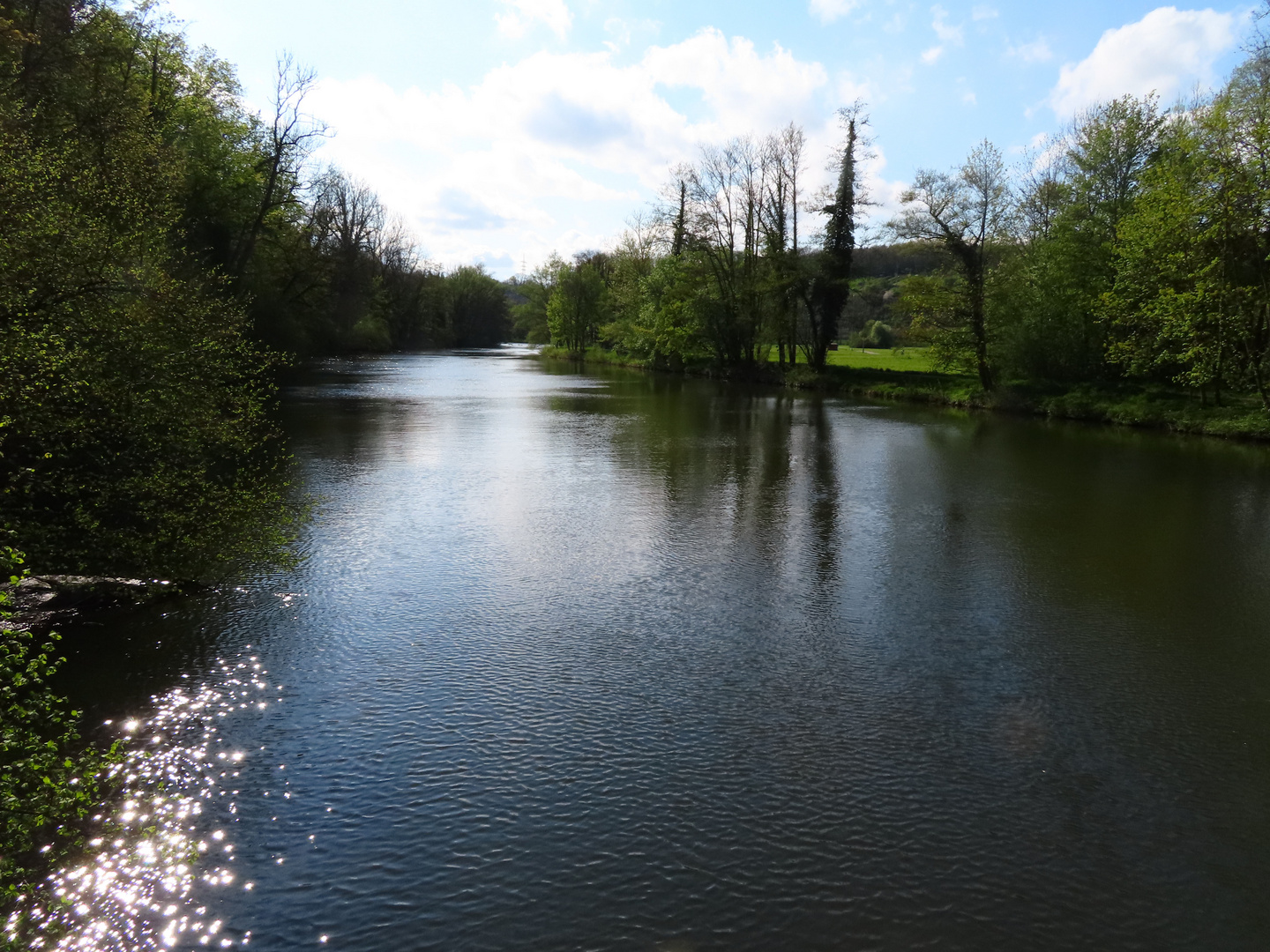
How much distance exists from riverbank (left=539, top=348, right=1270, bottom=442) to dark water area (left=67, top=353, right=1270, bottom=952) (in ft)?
39.0

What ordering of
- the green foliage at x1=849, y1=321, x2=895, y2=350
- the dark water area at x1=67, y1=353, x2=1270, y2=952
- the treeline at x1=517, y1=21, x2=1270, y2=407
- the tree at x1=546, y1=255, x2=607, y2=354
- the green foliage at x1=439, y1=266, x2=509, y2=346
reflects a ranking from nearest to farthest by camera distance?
the dark water area at x1=67, y1=353, x2=1270, y2=952 → the treeline at x1=517, y1=21, x2=1270, y2=407 → the tree at x1=546, y1=255, x2=607, y2=354 → the green foliage at x1=849, y1=321, x2=895, y2=350 → the green foliage at x1=439, y1=266, x2=509, y2=346

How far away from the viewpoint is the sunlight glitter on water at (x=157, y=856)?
4.30 meters

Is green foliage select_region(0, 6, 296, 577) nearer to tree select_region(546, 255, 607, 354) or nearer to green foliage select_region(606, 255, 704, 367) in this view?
green foliage select_region(606, 255, 704, 367)

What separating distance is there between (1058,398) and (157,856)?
101 feet

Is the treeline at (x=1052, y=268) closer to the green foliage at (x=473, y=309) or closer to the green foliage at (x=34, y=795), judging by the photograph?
the green foliage at (x=34, y=795)

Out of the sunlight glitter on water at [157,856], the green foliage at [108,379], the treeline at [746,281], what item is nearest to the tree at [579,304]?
the treeline at [746,281]

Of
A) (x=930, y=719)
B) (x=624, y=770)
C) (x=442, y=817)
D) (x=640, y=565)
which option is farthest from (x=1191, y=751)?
(x=640, y=565)

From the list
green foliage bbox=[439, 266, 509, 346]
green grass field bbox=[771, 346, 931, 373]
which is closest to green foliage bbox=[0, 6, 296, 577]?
green grass field bbox=[771, 346, 931, 373]

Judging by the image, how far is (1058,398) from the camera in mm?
29484

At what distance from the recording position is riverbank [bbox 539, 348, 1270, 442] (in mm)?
24469

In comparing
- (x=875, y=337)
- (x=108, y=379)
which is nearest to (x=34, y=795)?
(x=108, y=379)

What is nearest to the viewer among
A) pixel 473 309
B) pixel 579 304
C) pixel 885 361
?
pixel 885 361

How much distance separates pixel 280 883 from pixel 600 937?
1.85 m

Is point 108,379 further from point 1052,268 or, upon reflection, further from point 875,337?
point 875,337
